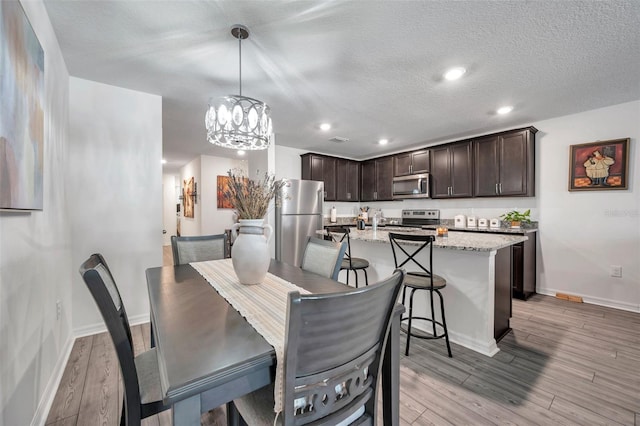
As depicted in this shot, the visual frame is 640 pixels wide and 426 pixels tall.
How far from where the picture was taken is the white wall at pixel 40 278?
1123 mm

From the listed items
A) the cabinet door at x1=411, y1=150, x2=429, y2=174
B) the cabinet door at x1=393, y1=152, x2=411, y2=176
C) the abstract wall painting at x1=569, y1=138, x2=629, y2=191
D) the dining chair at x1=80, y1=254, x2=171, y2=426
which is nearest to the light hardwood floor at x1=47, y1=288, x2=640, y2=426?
the dining chair at x1=80, y1=254, x2=171, y2=426

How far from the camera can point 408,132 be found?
408cm

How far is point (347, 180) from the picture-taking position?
18.4 ft

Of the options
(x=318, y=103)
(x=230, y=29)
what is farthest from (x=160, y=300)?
(x=318, y=103)

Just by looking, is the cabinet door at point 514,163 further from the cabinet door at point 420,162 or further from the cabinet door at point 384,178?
the cabinet door at point 384,178

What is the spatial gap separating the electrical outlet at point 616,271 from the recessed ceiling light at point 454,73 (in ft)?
9.81

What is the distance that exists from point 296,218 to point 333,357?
3.73 m

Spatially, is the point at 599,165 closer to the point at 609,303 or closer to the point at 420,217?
the point at 609,303

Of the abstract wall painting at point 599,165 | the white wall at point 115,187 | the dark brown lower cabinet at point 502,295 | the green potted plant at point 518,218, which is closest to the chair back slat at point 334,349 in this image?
the dark brown lower cabinet at point 502,295

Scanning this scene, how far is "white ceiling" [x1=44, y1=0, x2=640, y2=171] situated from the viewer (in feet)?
5.27

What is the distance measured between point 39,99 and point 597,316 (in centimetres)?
508

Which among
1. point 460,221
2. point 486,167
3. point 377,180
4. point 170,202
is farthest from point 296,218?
point 170,202

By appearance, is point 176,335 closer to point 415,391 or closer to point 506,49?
point 415,391

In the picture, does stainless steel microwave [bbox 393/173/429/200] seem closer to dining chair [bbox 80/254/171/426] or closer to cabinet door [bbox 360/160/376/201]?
cabinet door [bbox 360/160/376/201]
